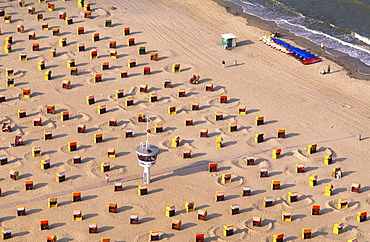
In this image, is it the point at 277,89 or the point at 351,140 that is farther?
the point at 277,89

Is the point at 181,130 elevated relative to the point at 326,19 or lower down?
lower down

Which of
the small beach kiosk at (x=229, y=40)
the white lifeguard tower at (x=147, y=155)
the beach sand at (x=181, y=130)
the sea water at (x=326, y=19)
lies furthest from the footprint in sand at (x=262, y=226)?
the sea water at (x=326, y=19)

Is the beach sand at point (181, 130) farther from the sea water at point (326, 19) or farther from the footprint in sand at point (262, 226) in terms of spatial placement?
the sea water at point (326, 19)

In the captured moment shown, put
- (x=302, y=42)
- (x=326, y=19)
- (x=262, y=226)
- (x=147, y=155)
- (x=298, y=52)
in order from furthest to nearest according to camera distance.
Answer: (x=326, y=19) < (x=302, y=42) < (x=298, y=52) < (x=147, y=155) < (x=262, y=226)

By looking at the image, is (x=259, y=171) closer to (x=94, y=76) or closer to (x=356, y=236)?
(x=356, y=236)

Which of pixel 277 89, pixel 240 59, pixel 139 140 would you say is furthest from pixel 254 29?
pixel 139 140

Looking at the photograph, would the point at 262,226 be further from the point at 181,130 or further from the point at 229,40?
the point at 229,40

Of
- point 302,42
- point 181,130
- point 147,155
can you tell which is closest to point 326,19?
point 302,42
